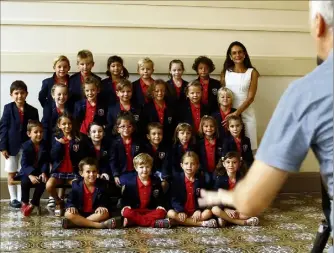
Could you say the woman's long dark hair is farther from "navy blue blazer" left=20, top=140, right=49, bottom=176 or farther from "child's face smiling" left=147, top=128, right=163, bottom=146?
"navy blue blazer" left=20, top=140, right=49, bottom=176

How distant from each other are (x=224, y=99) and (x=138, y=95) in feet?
2.45

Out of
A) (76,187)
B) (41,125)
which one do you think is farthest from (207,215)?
(41,125)

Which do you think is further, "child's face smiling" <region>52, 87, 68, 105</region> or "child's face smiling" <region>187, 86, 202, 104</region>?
"child's face smiling" <region>187, 86, 202, 104</region>

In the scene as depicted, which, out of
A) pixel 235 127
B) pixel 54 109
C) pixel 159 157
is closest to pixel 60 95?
pixel 54 109

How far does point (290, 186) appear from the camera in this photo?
16.7 ft

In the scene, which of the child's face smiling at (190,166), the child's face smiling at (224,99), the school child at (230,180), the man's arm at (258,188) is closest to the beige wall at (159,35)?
the child's face smiling at (224,99)

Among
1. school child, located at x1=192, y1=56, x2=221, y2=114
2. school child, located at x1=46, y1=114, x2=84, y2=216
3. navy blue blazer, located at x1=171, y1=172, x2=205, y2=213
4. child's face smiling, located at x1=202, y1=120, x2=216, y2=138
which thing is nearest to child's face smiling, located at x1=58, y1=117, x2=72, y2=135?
A: school child, located at x1=46, y1=114, x2=84, y2=216

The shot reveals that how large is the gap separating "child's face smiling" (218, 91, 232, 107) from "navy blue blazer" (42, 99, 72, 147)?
1292mm

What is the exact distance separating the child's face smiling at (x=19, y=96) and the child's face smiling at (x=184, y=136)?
1.33m

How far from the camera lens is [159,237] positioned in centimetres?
353

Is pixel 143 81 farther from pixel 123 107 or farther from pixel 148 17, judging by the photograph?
pixel 148 17

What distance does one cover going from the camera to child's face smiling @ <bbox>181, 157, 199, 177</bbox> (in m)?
3.95

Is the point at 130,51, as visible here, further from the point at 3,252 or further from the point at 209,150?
the point at 3,252

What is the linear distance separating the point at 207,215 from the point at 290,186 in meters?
1.51
